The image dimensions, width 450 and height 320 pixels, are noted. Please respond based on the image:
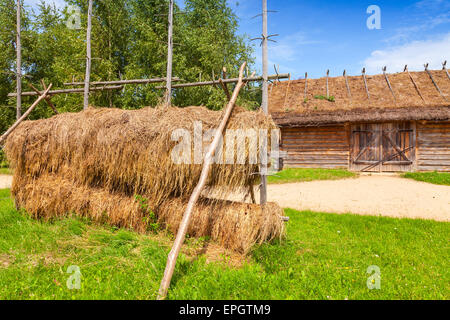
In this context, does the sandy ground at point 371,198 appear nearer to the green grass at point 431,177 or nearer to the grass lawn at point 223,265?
the green grass at point 431,177

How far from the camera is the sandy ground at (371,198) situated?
6.85 meters

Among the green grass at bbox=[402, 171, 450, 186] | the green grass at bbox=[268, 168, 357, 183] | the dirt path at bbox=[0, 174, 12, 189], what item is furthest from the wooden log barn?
the dirt path at bbox=[0, 174, 12, 189]

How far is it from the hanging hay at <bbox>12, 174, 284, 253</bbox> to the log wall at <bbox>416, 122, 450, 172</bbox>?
14.2 metres

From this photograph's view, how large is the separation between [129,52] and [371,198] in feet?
57.2

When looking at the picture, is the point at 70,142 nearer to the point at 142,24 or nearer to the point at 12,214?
the point at 12,214

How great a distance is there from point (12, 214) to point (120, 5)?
17.5m

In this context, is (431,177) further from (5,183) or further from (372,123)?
(5,183)

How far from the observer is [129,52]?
17578 millimetres

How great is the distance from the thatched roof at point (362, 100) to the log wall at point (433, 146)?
3.35ft

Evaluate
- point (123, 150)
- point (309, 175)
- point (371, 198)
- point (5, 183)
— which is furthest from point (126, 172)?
point (309, 175)

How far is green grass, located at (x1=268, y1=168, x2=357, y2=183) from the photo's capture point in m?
12.7

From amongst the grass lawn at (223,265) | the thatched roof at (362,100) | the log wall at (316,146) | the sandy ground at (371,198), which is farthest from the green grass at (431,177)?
the grass lawn at (223,265)

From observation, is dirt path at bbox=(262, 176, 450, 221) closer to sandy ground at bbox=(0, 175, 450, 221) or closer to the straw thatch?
sandy ground at bbox=(0, 175, 450, 221)
